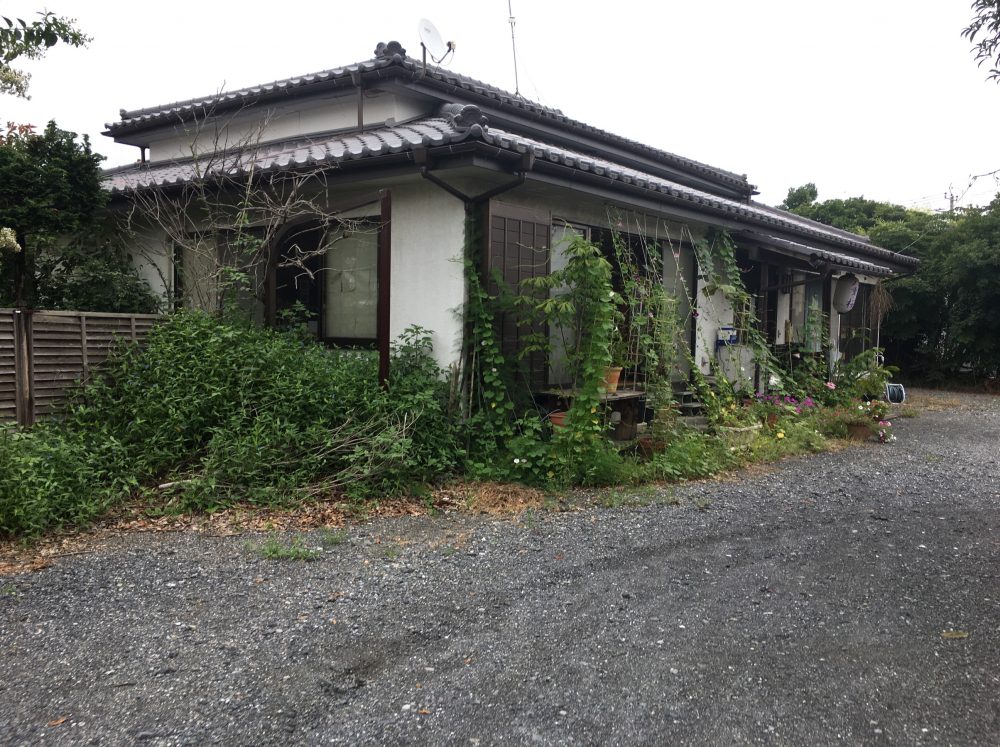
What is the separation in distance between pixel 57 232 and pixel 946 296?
1667cm

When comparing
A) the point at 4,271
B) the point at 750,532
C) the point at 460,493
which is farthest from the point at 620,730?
the point at 4,271

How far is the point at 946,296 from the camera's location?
602 inches

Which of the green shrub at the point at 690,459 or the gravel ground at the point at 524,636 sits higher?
the green shrub at the point at 690,459

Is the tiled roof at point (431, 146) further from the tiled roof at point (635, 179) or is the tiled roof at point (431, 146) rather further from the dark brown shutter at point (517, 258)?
the dark brown shutter at point (517, 258)

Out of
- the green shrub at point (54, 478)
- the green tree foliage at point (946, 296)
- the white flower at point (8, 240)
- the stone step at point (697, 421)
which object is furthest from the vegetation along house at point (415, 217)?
the green tree foliage at point (946, 296)

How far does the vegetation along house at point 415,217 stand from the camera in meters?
6.02

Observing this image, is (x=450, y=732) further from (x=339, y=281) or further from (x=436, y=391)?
(x=339, y=281)

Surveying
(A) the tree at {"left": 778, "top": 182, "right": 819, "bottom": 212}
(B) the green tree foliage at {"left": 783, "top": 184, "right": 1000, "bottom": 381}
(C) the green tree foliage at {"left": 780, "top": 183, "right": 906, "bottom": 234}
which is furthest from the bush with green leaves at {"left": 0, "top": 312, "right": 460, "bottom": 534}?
(A) the tree at {"left": 778, "top": 182, "right": 819, "bottom": 212}

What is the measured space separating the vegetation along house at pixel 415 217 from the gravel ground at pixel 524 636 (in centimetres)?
236

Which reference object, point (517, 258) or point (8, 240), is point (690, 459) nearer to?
point (517, 258)

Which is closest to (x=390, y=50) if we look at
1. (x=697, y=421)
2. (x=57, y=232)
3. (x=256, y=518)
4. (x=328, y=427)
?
(x=57, y=232)

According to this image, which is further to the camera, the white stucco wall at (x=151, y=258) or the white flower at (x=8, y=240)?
the white stucco wall at (x=151, y=258)

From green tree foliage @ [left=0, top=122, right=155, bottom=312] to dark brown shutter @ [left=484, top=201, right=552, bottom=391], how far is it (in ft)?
12.5

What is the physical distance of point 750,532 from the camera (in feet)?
14.4
